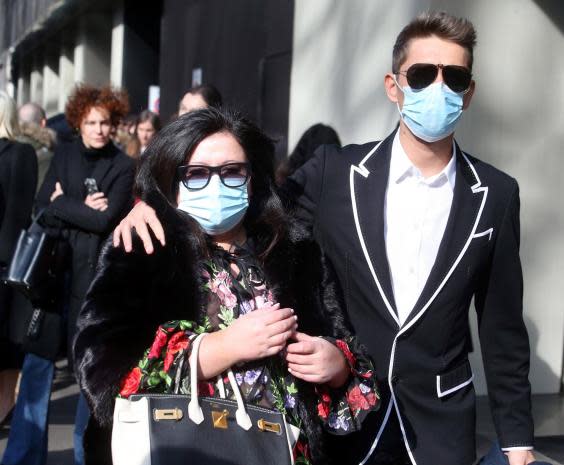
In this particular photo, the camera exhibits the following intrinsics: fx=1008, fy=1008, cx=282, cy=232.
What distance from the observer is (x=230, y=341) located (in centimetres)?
235

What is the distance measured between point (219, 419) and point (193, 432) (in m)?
0.07

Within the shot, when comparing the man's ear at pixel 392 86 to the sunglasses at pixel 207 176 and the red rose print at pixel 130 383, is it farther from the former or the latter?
the red rose print at pixel 130 383

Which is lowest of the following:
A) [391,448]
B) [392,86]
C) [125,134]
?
[391,448]

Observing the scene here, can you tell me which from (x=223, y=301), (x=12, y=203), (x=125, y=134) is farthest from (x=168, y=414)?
(x=125, y=134)

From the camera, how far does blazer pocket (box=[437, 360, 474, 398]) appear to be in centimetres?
299

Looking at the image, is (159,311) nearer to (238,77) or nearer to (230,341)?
(230,341)

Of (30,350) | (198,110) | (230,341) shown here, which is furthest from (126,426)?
(30,350)

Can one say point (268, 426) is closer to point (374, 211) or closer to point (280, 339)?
point (280, 339)

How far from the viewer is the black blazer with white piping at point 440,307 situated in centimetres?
297

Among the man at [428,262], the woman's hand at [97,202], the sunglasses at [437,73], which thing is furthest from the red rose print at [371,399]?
the woman's hand at [97,202]

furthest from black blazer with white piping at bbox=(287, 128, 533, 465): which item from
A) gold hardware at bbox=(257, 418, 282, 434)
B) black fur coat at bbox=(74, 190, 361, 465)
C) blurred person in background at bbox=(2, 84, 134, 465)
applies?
blurred person in background at bbox=(2, 84, 134, 465)

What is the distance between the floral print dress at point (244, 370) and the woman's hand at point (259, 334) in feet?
0.39

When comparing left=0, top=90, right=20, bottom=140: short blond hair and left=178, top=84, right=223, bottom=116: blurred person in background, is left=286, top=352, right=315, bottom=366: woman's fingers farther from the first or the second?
left=0, top=90, right=20, bottom=140: short blond hair

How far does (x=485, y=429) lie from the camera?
5.80 meters
